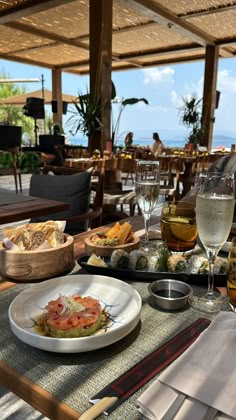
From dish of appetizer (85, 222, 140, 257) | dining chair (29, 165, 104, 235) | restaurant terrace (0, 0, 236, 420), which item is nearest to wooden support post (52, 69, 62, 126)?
dining chair (29, 165, 104, 235)

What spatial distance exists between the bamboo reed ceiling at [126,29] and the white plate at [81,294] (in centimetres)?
567

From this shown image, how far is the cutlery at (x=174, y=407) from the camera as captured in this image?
0.38 m

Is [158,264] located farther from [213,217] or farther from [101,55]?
[101,55]

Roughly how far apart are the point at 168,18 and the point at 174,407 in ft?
22.7

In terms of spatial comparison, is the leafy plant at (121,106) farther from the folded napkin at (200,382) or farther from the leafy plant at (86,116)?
the folded napkin at (200,382)

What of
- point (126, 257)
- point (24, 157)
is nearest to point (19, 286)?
point (126, 257)

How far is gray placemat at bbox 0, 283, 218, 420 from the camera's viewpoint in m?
0.44

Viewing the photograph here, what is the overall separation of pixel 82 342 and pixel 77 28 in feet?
26.1

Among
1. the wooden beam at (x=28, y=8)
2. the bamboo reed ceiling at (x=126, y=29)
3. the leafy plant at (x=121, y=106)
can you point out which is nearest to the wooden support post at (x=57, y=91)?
the bamboo reed ceiling at (x=126, y=29)

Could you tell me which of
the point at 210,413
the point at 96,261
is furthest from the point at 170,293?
the point at 210,413

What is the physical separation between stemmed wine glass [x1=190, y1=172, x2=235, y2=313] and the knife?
0.10 m

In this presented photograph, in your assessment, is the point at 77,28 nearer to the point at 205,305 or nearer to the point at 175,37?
the point at 175,37

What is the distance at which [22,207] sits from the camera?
1701mm

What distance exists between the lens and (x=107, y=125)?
5.18m
